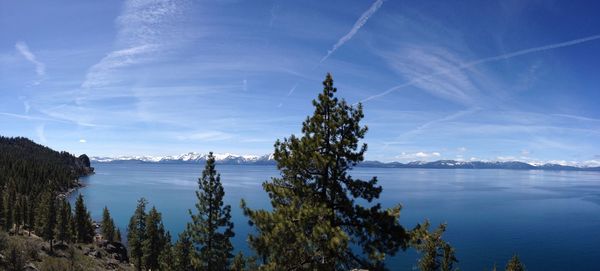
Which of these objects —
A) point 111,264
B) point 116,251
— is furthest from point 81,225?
point 111,264

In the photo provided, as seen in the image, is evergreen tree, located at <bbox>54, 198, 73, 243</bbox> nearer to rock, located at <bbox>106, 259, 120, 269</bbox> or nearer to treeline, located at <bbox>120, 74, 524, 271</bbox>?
rock, located at <bbox>106, 259, 120, 269</bbox>

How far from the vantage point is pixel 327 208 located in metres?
14.9

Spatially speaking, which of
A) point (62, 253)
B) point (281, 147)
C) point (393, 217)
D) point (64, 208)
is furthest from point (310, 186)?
point (64, 208)

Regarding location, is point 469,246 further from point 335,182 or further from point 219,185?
point 335,182

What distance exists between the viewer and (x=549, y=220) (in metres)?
125

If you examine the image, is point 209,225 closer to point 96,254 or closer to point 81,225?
point 96,254

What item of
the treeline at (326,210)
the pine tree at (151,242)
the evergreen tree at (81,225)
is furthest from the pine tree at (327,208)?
the evergreen tree at (81,225)

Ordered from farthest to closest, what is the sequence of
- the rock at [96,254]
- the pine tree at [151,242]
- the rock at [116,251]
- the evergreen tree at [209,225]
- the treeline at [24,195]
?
1. the treeline at [24,195]
2. the rock at [116,251]
3. the rock at [96,254]
4. the pine tree at [151,242]
5. the evergreen tree at [209,225]

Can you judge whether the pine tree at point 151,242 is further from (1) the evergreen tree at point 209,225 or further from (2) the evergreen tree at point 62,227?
(1) the evergreen tree at point 209,225

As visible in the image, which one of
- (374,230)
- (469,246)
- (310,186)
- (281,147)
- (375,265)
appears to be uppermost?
(281,147)

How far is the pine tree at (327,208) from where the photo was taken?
15.1 metres

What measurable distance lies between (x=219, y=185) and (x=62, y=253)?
153 ft

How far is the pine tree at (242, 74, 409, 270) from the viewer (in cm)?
1513

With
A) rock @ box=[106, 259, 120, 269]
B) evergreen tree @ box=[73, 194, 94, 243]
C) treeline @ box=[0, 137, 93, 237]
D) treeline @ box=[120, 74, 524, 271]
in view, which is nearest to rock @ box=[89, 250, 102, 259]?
rock @ box=[106, 259, 120, 269]
